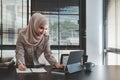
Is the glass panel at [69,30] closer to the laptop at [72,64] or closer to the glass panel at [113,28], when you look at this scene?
the glass panel at [113,28]

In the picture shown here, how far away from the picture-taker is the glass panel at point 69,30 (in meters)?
4.79

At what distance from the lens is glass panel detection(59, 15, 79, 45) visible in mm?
4785

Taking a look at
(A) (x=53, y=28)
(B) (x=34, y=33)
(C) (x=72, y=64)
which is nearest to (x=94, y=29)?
(A) (x=53, y=28)

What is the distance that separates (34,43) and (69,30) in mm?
2236

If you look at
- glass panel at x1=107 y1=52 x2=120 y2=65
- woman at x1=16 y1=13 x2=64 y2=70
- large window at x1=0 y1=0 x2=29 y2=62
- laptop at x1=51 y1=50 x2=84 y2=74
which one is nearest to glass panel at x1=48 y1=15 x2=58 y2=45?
large window at x1=0 y1=0 x2=29 y2=62

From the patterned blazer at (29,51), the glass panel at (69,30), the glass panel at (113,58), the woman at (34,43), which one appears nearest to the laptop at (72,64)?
the woman at (34,43)

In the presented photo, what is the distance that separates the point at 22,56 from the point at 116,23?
2.33 m

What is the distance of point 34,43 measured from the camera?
8.67 feet

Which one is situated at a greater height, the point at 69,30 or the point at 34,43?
the point at 69,30

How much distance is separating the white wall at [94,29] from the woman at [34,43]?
2002mm

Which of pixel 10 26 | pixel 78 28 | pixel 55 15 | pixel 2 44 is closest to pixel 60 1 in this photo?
pixel 55 15

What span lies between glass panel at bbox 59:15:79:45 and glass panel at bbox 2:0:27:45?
773 millimetres

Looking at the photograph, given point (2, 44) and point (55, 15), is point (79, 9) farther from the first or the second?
point (2, 44)

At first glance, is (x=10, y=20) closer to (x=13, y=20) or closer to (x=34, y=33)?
(x=13, y=20)
